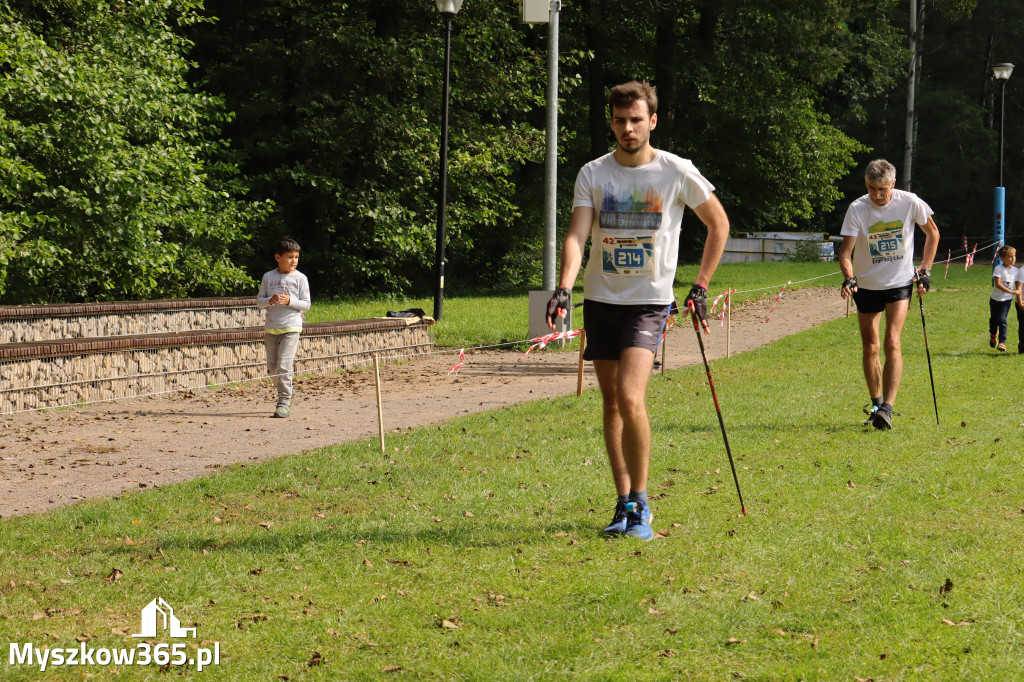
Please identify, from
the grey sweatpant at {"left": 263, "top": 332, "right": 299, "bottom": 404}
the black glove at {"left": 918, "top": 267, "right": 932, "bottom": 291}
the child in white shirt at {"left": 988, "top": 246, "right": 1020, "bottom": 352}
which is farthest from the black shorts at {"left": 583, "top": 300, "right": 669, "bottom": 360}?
the child in white shirt at {"left": 988, "top": 246, "right": 1020, "bottom": 352}

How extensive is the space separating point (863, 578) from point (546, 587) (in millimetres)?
1399

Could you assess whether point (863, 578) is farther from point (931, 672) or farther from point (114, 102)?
point (114, 102)

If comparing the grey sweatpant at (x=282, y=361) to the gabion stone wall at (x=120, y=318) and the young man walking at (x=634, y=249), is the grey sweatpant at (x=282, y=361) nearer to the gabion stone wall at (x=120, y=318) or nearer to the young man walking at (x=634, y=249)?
the gabion stone wall at (x=120, y=318)

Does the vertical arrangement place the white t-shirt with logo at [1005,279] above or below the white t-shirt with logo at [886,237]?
below

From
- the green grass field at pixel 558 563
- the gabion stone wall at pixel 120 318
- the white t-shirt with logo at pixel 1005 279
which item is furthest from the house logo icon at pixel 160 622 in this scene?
the white t-shirt with logo at pixel 1005 279

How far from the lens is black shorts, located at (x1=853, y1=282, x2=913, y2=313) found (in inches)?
344

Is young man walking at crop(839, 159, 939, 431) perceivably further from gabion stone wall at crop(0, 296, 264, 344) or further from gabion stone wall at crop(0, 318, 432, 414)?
gabion stone wall at crop(0, 296, 264, 344)

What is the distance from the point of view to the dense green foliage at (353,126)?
14750 mm

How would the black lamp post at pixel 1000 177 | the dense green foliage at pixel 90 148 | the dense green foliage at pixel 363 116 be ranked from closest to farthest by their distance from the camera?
the dense green foliage at pixel 90 148 < the dense green foliage at pixel 363 116 < the black lamp post at pixel 1000 177

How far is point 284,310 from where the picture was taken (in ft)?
35.7

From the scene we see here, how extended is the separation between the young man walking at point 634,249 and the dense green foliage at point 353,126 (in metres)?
10.1

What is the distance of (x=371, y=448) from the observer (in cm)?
855

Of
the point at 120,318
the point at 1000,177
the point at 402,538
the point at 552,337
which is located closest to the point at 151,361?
the point at 120,318

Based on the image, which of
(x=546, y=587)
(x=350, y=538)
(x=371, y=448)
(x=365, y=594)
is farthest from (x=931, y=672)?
(x=371, y=448)
